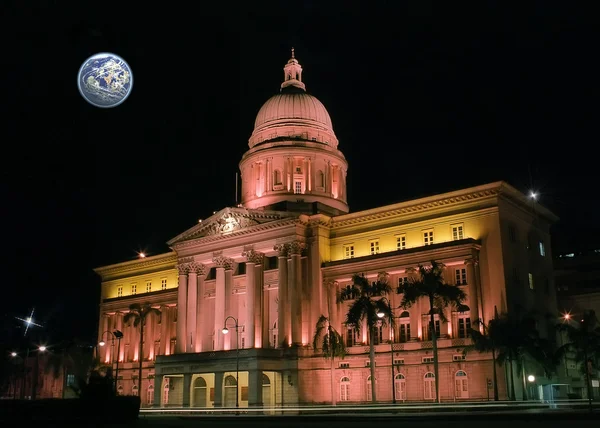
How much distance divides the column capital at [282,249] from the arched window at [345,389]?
14.0 m

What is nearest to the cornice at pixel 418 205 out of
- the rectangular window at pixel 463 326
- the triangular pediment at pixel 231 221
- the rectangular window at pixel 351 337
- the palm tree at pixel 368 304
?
the triangular pediment at pixel 231 221

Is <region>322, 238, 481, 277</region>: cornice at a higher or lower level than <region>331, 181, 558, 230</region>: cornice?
lower

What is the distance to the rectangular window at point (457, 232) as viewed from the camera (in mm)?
65438

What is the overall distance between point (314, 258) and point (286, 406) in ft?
49.0

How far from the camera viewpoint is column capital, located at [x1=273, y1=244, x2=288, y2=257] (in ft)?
240

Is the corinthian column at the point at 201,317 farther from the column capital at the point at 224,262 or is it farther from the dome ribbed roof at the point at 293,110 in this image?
the dome ribbed roof at the point at 293,110

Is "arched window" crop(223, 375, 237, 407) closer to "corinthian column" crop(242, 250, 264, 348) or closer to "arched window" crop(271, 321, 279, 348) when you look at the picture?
"corinthian column" crop(242, 250, 264, 348)

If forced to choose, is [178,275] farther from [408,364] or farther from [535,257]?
[535,257]

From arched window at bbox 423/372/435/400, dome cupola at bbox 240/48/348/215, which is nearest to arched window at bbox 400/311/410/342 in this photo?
arched window at bbox 423/372/435/400

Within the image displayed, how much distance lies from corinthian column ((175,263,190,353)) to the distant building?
4030 centimetres

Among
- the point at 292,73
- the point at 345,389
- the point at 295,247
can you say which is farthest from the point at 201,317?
the point at 292,73

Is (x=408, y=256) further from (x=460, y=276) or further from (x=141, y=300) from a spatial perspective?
(x=141, y=300)

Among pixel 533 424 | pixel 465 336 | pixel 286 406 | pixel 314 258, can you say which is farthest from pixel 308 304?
pixel 533 424

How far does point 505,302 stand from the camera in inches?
2410
